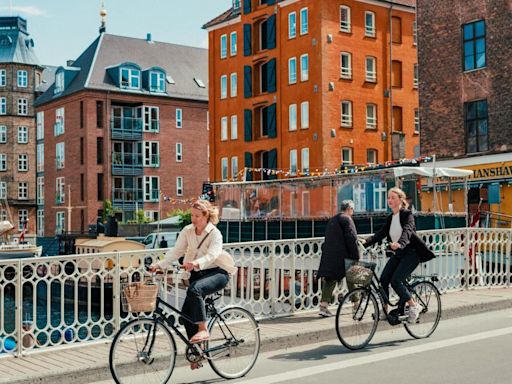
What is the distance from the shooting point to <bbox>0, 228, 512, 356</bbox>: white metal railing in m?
8.93

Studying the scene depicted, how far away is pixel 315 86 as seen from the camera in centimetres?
4981

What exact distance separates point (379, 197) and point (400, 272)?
642 inches

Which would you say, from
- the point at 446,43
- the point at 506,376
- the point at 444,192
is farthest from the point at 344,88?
the point at 506,376

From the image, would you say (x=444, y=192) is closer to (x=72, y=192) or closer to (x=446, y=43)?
(x=446, y=43)

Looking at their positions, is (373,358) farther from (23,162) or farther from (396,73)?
(23,162)

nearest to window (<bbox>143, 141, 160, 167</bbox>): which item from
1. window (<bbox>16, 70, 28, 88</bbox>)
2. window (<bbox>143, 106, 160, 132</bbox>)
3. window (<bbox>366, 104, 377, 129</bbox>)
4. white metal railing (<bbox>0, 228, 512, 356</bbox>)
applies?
window (<bbox>143, 106, 160, 132</bbox>)

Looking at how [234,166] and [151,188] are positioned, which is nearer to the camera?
[234,166]

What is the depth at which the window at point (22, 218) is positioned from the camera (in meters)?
83.7

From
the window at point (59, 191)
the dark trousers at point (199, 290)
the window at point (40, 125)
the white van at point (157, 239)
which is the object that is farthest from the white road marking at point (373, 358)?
the window at point (40, 125)

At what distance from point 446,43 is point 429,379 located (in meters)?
30.3

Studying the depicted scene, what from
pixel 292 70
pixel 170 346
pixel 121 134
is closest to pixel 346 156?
pixel 292 70

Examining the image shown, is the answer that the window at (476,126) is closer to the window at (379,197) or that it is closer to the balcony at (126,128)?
the window at (379,197)

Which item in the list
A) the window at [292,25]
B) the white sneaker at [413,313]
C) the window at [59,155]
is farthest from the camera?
the window at [59,155]

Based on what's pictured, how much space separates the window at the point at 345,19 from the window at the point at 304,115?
5.45m
